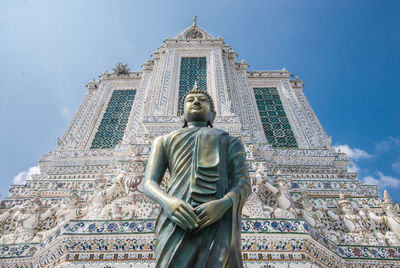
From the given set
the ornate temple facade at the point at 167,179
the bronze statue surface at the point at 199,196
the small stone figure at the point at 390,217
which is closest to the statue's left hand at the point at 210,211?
the bronze statue surface at the point at 199,196

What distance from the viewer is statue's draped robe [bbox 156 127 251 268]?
1.48 meters

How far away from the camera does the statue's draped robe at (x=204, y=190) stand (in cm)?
148

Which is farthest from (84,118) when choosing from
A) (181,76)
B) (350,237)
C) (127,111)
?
(350,237)

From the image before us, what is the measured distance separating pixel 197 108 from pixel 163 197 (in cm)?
80

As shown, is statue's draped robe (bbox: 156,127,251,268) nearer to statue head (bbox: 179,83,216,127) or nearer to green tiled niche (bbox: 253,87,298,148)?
statue head (bbox: 179,83,216,127)

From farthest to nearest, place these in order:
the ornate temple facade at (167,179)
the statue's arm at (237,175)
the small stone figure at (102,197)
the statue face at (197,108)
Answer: the small stone figure at (102,197), the ornate temple facade at (167,179), the statue face at (197,108), the statue's arm at (237,175)

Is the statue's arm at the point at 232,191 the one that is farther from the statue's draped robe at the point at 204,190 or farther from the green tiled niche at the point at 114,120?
the green tiled niche at the point at 114,120

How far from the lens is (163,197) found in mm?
1629

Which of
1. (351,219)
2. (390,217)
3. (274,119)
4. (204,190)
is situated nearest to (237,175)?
(204,190)

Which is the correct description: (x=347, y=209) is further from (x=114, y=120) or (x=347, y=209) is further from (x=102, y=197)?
(x=114, y=120)

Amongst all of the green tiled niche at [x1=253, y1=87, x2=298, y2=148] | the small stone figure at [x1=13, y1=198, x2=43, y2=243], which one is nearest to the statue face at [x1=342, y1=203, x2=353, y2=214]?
the green tiled niche at [x1=253, y1=87, x2=298, y2=148]

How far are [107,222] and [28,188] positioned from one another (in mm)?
3994

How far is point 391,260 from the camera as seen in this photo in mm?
3385

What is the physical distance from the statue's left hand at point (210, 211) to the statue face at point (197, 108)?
2.64 feet
